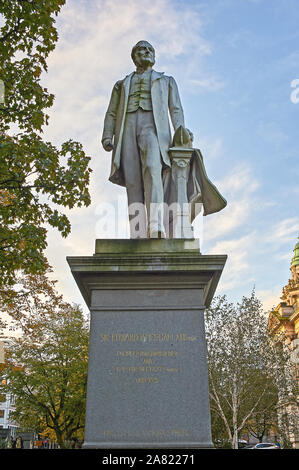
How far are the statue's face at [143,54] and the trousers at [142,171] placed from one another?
2.88 feet

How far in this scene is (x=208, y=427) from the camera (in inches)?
220

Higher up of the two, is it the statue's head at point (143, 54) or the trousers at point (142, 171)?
the statue's head at point (143, 54)

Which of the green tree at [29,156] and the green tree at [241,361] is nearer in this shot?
the green tree at [29,156]

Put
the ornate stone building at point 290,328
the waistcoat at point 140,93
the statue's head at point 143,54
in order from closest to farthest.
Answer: the waistcoat at point 140,93
the statue's head at point 143,54
the ornate stone building at point 290,328

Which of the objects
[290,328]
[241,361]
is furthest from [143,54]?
[290,328]

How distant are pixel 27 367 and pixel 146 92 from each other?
27.6 metres

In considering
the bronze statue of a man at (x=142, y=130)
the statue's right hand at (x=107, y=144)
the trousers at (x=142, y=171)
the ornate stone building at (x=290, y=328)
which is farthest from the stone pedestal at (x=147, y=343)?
the ornate stone building at (x=290, y=328)

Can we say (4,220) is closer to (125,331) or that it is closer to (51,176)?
(51,176)

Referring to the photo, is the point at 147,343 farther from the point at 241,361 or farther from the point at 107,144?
the point at 241,361

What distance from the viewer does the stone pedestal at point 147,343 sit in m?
5.54

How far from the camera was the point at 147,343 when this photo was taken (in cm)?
589

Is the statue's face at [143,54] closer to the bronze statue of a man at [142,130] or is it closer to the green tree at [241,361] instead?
the bronze statue of a man at [142,130]

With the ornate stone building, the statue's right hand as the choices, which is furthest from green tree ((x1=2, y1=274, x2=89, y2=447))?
the statue's right hand

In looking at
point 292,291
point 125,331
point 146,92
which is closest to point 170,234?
point 125,331
